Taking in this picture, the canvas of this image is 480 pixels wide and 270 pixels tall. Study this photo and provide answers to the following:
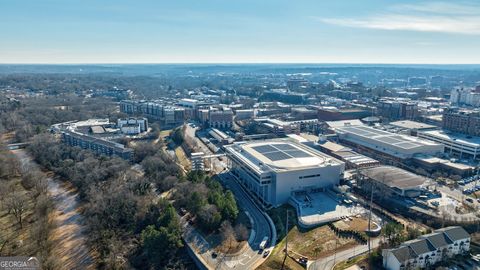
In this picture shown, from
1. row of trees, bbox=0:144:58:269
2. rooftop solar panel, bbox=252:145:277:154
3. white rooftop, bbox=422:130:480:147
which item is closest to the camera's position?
row of trees, bbox=0:144:58:269

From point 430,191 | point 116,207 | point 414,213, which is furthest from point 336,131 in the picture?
point 116,207

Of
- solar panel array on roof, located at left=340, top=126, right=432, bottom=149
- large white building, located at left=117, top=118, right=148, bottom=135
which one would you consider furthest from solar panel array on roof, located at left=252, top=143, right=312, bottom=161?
large white building, located at left=117, top=118, right=148, bottom=135

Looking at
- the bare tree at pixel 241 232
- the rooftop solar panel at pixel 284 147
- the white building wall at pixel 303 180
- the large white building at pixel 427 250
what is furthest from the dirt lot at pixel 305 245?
the rooftop solar panel at pixel 284 147

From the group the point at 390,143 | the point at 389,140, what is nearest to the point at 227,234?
the point at 390,143

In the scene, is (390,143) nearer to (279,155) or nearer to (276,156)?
(279,155)

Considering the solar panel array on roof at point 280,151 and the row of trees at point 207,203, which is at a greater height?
the solar panel array on roof at point 280,151

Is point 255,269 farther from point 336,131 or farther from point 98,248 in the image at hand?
point 336,131

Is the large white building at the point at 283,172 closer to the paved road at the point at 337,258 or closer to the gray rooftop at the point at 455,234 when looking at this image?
the paved road at the point at 337,258

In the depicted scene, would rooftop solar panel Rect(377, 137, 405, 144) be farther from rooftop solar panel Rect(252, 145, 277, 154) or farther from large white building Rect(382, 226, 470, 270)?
large white building Rect(382, 226, 470, 270)
